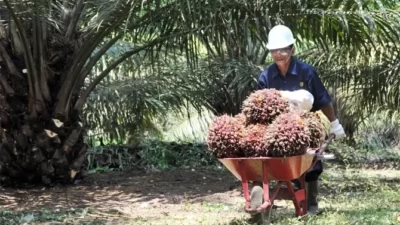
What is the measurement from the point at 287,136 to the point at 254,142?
9.6 inches

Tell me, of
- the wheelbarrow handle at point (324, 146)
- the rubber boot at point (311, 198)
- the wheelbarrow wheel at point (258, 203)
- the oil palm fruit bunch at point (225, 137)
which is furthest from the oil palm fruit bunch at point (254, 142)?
the rubber boot at point (311, 198)

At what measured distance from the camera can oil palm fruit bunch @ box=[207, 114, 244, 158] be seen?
4363mm

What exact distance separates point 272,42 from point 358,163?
7.73 m

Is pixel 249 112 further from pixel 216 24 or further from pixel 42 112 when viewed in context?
pixel 42 112

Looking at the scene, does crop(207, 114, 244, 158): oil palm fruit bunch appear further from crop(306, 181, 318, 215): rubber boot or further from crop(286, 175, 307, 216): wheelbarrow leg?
crop(306, 181, 318, 215): rubber boot

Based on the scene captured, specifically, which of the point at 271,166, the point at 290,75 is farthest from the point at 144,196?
the point at 271,166

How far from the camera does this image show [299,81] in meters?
4.86

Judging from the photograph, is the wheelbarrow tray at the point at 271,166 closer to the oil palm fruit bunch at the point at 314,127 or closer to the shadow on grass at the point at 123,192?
the oil palm fruit bunch at the point at 314,127

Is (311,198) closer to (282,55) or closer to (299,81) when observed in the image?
(299,81)

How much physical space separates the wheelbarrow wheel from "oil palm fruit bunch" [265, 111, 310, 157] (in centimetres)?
31

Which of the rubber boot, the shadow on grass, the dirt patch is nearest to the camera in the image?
the rubber boot

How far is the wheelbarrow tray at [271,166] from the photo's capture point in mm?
4246

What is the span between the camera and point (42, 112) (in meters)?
7.45

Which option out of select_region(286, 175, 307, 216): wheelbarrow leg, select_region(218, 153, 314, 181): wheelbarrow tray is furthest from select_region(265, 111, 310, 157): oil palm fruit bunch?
select_region(286, 175, 307, 216): wheelbarrow leg
